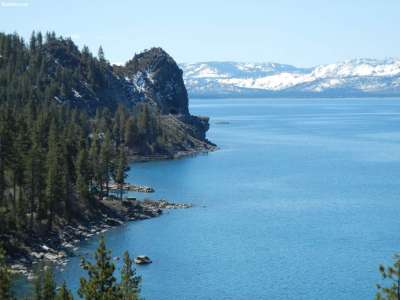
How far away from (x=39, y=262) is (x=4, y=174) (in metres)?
22.2

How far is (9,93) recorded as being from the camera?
197875 millimetres

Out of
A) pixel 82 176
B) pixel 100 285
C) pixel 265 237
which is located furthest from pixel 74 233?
pixel 100 285

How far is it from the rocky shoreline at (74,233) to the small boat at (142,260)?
29.2ft

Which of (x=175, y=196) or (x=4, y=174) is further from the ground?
(x=4, y=174)

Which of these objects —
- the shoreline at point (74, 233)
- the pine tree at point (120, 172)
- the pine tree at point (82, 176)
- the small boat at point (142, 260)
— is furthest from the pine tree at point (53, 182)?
the pine tree at point (120, 172)

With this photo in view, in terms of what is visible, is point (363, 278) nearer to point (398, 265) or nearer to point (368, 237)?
point (368, 237)

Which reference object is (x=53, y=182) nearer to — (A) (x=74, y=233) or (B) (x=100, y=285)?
(A) (x=74, y=233)

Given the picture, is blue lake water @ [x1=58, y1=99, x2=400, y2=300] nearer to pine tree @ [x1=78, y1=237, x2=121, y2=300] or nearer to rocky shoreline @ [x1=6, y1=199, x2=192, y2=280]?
rocky shoreline @ [x1=6, y1=199, x2=192, y2=280]

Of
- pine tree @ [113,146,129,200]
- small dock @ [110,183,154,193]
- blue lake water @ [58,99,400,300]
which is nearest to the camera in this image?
blue lake water @ [58,99,400,300]

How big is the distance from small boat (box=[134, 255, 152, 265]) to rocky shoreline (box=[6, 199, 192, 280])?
891 cm

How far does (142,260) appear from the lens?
94.4 m

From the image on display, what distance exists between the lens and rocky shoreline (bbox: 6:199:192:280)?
294ft

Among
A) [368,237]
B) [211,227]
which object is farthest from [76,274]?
[368,237]

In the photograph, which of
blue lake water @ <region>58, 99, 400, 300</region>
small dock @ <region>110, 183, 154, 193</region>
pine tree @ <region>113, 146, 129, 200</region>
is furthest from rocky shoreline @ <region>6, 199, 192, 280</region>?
small dock @ <region>110, 183, 154, 193</region>
